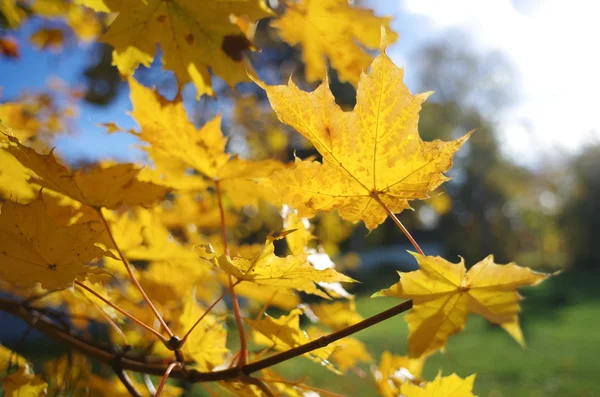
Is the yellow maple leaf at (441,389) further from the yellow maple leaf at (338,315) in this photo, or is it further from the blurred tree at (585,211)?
the blurred tree at (585,211)

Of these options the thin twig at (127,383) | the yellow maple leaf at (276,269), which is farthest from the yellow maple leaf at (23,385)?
the yellow maple leaf at (276,269)

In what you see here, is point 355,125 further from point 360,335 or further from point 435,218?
point 435,218

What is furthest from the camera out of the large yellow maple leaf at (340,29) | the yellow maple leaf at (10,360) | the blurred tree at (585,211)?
the blurred tree at (585,211)

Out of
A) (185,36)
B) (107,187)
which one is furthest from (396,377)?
(185,36)

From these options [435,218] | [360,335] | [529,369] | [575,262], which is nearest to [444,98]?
[435,218]

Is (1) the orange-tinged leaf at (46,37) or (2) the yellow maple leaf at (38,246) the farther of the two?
(1) the orange-tinged leaf at (46,37)

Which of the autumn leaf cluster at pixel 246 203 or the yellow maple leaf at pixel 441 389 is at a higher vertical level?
the autumn leaf cluster at pixel 246 203

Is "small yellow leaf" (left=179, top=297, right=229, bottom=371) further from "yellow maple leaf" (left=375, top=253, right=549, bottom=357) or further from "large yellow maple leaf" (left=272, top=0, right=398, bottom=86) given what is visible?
"large yellow maple leaf" (left=272, top=0, right=398, bottom=86)
